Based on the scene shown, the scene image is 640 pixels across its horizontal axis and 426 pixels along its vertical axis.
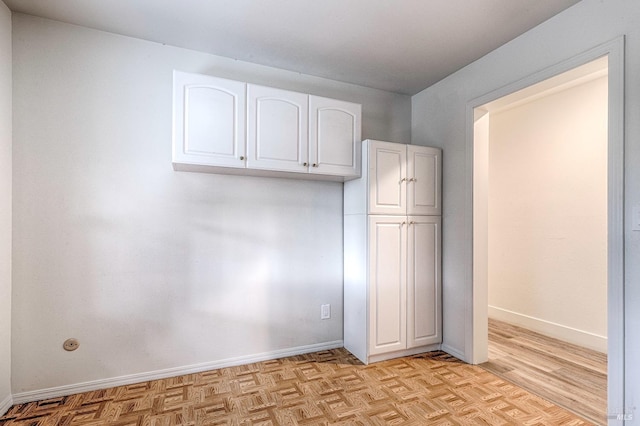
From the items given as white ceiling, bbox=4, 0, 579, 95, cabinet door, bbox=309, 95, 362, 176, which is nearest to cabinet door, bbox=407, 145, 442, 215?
cabinet door, bbox=309, 95, 362, 176

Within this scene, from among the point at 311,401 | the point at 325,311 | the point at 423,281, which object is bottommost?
the point at 311,401

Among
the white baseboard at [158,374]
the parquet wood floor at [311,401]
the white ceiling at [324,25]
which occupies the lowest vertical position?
the parquet wood floor at [311,401]

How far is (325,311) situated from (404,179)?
1.34 m

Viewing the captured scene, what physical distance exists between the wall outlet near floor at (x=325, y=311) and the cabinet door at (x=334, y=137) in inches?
46.4

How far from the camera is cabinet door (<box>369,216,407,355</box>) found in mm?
2643

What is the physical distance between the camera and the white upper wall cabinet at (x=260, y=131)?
86.5 inches

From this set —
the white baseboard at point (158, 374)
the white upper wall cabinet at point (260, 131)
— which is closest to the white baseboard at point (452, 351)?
the white baseboard at point (158, 374)

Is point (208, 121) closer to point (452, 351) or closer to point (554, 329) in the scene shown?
point (452, 351)

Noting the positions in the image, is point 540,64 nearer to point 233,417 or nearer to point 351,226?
point 351,226

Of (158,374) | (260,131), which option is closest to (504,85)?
(260,131)

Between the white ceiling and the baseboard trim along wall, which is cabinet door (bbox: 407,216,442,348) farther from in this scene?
the white ceiling

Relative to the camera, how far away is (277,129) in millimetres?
2426

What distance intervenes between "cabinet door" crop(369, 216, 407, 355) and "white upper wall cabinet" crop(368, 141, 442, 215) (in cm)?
13

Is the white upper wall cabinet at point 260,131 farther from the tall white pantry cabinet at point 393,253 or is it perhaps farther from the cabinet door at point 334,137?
the tall white pantry cabinet at point 393,253
